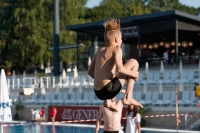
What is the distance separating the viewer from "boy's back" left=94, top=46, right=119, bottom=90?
6676 mm

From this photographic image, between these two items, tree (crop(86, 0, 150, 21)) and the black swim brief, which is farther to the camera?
tree (crop(86, 0, 150, 21))

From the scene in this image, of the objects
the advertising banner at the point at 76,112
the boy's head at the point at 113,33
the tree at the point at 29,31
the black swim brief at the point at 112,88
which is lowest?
the advertising banner at the point at 76,112

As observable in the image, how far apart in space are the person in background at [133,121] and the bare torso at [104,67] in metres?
5.37

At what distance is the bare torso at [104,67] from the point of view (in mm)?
6676

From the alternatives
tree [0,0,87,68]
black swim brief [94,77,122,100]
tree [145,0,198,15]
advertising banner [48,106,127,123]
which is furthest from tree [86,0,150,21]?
black swim brief [94,77,122,100]

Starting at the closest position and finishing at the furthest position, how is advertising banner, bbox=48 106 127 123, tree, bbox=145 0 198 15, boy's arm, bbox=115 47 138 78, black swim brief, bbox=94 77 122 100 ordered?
boy's arm, bbox=115 47 138 78, black swim brief, bbox=94 77 122 100, advertising banner, bbox=48 106 127 123, tree, bbox=145 0 198 15

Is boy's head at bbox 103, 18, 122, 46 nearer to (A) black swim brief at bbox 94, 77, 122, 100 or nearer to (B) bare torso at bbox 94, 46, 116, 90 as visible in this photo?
(B) bare torso at bbox 94, 46, 116, 90

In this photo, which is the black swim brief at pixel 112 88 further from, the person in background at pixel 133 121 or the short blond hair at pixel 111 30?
the person in background at pixel 133 121

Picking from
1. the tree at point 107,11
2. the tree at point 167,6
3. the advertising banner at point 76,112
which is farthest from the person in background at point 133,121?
the tree at point 167,6

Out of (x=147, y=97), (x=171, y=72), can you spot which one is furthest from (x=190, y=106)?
(x=171, y=72)

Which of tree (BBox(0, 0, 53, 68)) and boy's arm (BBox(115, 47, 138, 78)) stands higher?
tree (BBox(0, 0, 53, 68))

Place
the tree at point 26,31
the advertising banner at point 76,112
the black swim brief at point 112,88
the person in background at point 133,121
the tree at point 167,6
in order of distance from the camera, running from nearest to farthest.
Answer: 1. the black swim brief at point 112,88
2. the person in background at point 133,121
3. the advertising banner at point 76,112
4. the tree at point 26,31
5. the tree at point 167,6

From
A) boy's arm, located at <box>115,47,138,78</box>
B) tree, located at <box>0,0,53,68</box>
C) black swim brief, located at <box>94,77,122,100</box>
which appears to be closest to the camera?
boy's arm, located at <box>115,47,138,78</box>

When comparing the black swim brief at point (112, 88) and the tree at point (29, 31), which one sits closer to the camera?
the black swim brief at point (112, 88)
